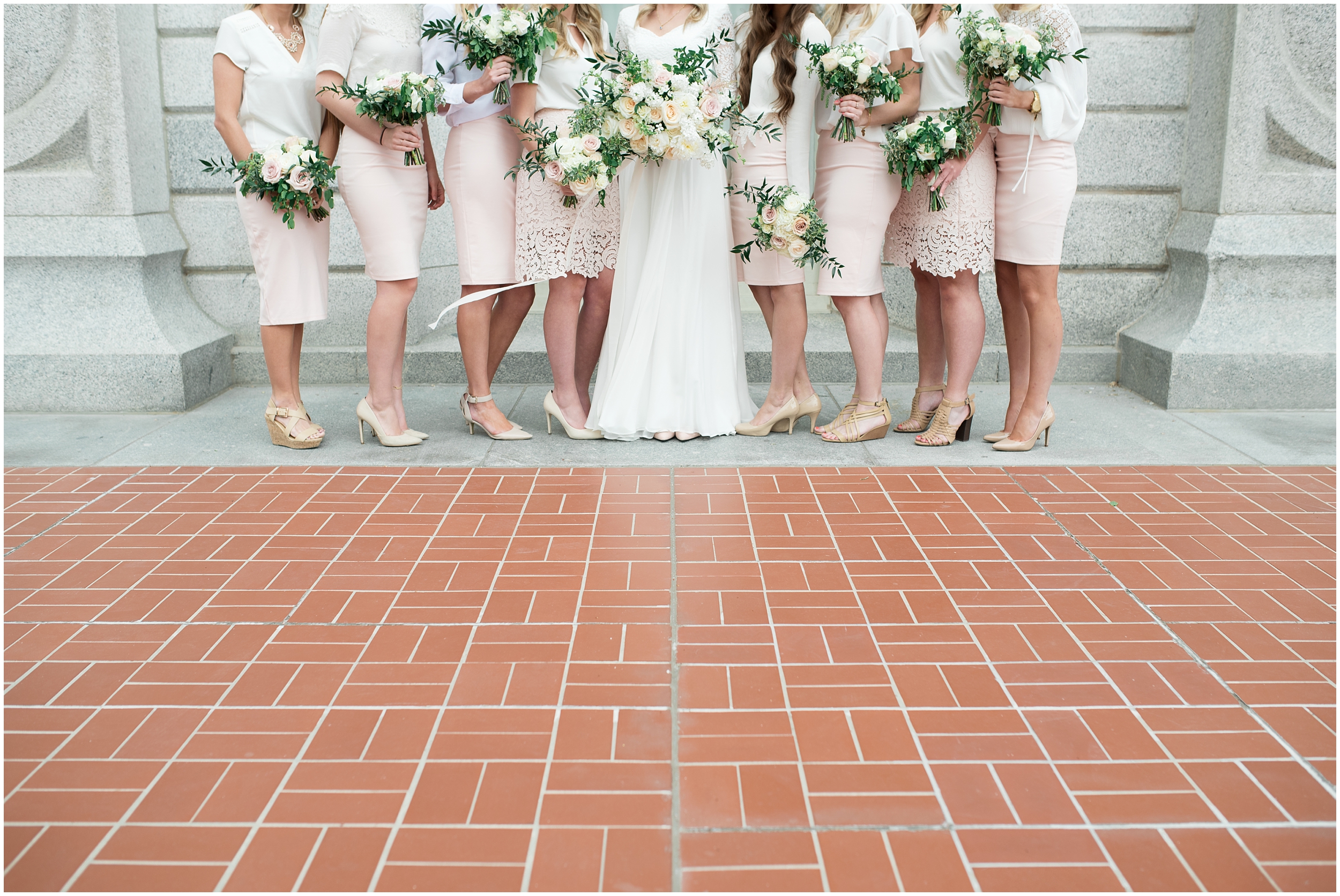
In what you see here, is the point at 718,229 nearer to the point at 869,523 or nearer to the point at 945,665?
the point at 869,523

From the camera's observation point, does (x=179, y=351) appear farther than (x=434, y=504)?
Yes

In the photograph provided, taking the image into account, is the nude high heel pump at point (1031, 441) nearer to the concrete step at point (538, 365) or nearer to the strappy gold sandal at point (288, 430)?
the concrete step at point (538, 365)

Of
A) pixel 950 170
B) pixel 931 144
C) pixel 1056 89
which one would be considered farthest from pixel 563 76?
pixel 1056 89

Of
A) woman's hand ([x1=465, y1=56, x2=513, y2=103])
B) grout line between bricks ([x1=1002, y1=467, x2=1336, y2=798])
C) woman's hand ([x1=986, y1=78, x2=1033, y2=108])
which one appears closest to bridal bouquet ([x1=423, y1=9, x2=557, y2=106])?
woman's hand ([x1=465, y1=56, x2=513, y2=103])

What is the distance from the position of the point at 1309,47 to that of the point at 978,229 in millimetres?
2625

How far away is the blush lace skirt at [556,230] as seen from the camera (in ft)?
17.7

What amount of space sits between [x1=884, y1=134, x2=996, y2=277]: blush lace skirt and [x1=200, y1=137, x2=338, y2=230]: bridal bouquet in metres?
2.86

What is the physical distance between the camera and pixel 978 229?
5312 millimetres

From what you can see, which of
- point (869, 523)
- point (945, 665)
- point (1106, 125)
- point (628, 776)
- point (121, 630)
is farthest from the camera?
point (1106, 125)

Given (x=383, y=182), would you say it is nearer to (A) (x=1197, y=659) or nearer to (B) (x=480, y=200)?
(B) (x=480, y=200)

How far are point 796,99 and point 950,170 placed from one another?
82 centimetres

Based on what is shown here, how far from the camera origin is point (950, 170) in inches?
207

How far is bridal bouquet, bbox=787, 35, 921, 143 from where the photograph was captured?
496 cm

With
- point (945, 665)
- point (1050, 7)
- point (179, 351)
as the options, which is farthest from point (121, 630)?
point (1050, 7)
